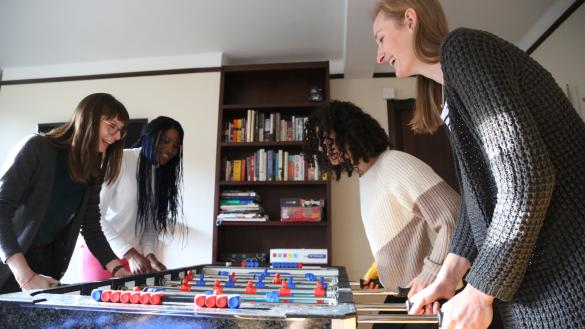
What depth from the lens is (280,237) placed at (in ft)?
10.0

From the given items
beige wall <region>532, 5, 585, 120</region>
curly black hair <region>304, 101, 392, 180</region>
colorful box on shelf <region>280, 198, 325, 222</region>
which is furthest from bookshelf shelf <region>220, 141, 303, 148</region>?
beige wall <region>532, 5, 585, 120</region>

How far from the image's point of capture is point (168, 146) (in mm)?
2051

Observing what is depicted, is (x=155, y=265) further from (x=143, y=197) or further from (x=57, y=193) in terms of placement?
(x=57, y=193)

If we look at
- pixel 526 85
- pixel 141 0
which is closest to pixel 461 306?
pixel 526 85

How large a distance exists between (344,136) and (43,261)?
1.26 m

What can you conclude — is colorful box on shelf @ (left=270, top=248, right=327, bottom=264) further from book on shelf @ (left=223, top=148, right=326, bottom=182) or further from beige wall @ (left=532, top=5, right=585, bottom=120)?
beige wall @ (left=532, top=5, right=585, bottom=120)

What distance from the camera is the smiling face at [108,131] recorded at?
5.05 feet

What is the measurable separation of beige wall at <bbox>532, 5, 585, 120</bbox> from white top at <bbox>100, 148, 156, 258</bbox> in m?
2.65

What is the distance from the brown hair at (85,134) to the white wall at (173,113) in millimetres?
1462

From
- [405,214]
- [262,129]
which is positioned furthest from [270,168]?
[405,214]

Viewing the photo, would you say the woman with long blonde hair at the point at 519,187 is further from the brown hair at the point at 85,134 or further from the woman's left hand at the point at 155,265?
the woman's left hand at the point at 155,265

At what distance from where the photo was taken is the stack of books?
286 cm

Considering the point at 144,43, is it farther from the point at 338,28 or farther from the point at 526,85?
the point at 526,85

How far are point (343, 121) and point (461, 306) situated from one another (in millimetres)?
1026
